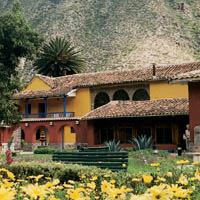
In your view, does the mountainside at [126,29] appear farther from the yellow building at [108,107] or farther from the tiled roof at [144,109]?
the tiled roof at [144,109]

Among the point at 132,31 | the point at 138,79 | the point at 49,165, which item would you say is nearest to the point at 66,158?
the point at 49,165

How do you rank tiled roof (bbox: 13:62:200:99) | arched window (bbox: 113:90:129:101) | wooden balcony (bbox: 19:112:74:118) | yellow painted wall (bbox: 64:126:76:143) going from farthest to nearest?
yellow painted wall (bbox: 64:126:76:143), wooden balcony (bbox: 19:112:74:118), arched window (bbox: 113:90:129:101), tiled roof (bbox: 13:62:200:99)

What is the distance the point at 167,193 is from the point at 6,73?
1090 inches

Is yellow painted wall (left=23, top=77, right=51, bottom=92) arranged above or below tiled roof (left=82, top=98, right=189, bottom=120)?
above

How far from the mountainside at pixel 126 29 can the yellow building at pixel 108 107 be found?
22.0 meters

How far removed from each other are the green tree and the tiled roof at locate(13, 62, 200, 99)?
231 inches

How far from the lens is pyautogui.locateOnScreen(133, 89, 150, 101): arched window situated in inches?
1298

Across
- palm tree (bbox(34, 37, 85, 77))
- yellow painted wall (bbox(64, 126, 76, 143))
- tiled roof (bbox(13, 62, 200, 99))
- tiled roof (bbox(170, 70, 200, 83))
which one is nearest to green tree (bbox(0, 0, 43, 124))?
tiled roof (bbox(13, 62, 200, 99))

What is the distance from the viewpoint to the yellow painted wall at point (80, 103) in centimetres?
3553

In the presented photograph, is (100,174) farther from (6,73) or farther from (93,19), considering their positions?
(93,19)

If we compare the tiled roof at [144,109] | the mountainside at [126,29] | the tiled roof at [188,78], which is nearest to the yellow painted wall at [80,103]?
the tiled roof at [144,109]

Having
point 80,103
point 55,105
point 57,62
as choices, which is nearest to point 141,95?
point 80,103

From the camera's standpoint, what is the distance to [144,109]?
28.0 m

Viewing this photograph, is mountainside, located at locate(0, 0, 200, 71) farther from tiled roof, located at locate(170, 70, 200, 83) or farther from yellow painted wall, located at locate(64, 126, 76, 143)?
tiled roof, located at locate(170, 70, 200, 83)
